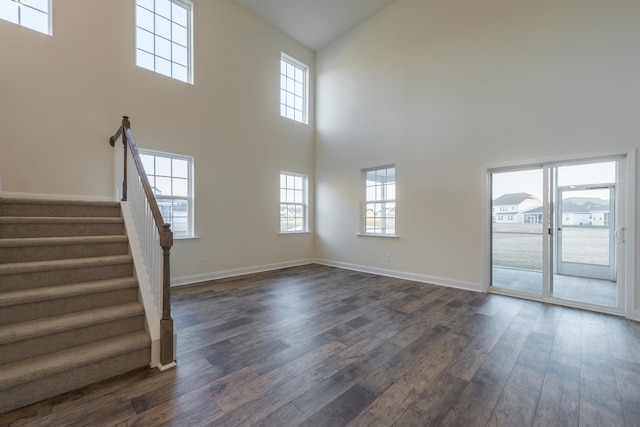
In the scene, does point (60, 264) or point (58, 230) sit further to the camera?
point (58, 230)

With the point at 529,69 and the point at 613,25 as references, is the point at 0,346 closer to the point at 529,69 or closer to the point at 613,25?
the point at 529,69

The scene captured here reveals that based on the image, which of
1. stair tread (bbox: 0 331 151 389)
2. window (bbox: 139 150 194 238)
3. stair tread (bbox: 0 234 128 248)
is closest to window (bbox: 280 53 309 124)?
window (bbox: 139 150 194 238)

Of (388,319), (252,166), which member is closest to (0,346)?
(388,319)

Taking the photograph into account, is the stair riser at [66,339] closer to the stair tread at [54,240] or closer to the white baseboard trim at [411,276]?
the stair tread at [54,240]

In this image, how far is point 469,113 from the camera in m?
4.34

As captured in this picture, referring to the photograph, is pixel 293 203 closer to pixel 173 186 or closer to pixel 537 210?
pixel 173 186

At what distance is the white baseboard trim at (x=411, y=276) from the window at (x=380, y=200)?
0.76 m

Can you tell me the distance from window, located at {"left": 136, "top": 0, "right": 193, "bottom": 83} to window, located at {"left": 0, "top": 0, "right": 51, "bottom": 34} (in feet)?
3.30

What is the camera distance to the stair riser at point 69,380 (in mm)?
1622

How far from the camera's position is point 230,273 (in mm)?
5188

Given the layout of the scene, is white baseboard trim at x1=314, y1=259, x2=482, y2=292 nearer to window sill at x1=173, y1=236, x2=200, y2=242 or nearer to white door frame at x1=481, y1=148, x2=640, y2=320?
white door frame at x1=481, y1=148, x2=640, y2=320

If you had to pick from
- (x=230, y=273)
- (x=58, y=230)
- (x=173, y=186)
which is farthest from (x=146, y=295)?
(x=230, y=273)

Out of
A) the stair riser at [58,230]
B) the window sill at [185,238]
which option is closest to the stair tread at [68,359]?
the stair riser at [58,230]

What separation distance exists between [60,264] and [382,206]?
15.7 ft
